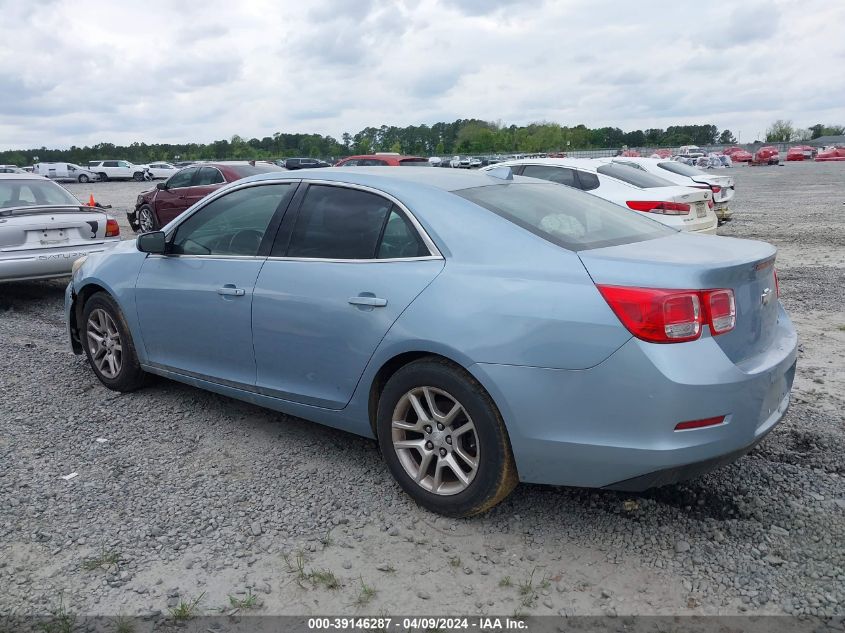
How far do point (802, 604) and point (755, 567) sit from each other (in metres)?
0.26

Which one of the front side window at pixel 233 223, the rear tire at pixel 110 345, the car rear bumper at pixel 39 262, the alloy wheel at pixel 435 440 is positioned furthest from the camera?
the car rear bumper at pixel 39 262

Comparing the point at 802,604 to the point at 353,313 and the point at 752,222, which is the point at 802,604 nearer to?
the point at 353,313

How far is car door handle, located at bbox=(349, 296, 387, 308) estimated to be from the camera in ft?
11.7

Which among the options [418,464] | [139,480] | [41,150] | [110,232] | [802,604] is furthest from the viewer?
[41,150]

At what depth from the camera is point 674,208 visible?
10258 mm

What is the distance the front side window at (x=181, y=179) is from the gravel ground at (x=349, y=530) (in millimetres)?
10263

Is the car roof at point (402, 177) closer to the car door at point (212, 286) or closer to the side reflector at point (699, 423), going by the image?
the car door at point (212, 286)

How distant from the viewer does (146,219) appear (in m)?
15.6

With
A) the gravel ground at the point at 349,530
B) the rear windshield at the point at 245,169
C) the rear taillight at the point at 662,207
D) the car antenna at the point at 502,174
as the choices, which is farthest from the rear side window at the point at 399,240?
the rear windshield at the point at 245,169

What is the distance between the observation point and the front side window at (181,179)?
1457 cm

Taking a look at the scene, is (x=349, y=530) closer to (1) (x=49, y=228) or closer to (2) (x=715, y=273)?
(2) (x=715, y=273)

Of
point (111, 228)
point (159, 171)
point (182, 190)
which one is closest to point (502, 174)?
point (111, 228)

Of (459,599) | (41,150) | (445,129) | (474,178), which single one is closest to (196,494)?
(459,599)

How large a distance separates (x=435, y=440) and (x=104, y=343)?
10.0 ft
